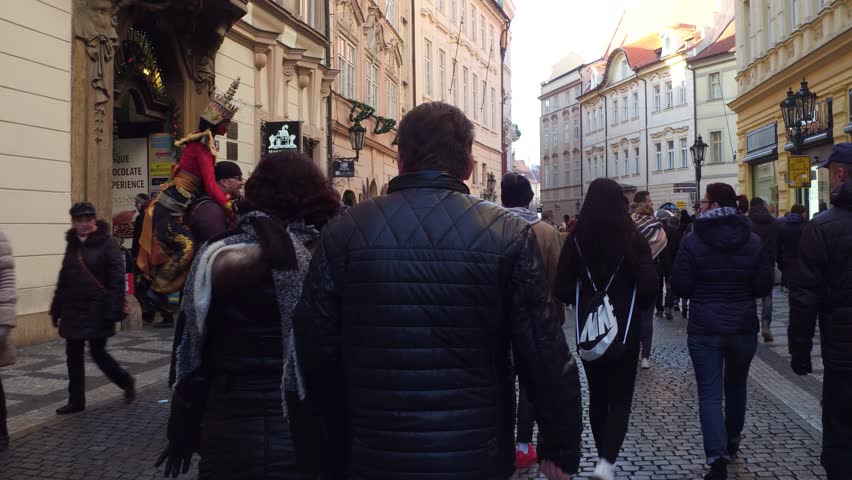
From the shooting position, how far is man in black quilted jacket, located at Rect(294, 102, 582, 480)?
2324mm

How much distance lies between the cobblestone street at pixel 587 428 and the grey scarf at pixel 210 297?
258cm

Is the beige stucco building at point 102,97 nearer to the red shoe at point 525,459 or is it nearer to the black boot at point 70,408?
the black boot at point 70,408

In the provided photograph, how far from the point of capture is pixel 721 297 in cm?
540

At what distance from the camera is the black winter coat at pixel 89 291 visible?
7176 mm

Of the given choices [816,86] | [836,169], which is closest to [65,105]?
[836,169]

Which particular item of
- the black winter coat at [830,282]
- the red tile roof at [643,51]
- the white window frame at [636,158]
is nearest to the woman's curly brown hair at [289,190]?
the black winter coat at [830,282]

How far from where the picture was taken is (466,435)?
91.3 inches

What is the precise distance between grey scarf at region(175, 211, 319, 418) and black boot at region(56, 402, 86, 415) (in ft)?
14.7

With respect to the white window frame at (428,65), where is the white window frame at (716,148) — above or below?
below

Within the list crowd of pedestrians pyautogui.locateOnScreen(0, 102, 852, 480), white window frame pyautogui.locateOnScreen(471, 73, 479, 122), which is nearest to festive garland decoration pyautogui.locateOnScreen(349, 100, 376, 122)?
crowd of pedestrians pyautogui.locateOnScreen(0, 102, 852, 480)

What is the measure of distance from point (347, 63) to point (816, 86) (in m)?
13.5

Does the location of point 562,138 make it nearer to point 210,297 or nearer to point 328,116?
point 328,116

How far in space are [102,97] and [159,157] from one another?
3196 millimetres

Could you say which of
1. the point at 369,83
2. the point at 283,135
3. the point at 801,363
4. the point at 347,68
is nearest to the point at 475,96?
the point at 369,83
